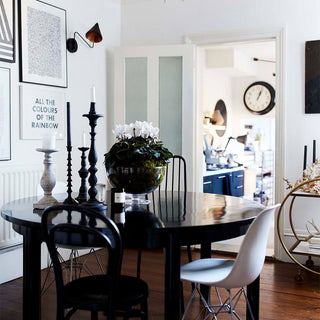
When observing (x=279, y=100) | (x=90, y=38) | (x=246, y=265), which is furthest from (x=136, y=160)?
(x=279, y=100)

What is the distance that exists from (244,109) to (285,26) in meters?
4.74

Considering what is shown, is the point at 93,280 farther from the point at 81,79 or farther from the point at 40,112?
the point at 81,79

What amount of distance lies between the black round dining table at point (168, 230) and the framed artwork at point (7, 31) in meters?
1.44

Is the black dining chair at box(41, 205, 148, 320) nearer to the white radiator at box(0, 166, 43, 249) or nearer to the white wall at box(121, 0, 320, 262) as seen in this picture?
the white radiator at box(0, 166, 43, 249)

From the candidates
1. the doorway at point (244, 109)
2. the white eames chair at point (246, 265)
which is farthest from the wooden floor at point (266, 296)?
the doorway at point (244, 109)

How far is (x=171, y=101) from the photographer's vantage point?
4.57 meters

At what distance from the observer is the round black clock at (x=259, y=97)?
8641mm

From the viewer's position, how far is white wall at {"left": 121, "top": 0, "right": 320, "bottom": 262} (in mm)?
4055

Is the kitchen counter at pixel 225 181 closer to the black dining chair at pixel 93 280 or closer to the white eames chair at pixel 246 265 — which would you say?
the white eames chair at pixel 246 265

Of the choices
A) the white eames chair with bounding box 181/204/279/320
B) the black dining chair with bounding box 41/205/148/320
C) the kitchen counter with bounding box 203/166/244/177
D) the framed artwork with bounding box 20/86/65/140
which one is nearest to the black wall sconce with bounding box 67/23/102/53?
the framed artwork with bounding box 20/86/65/140

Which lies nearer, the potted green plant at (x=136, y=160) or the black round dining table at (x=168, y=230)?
the black round dining table at (x=168, y=230)

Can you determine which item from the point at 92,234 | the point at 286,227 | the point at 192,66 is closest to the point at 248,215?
the point at 92,234

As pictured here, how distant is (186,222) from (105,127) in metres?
2.86

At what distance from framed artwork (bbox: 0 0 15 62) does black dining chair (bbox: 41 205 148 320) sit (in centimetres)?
192
